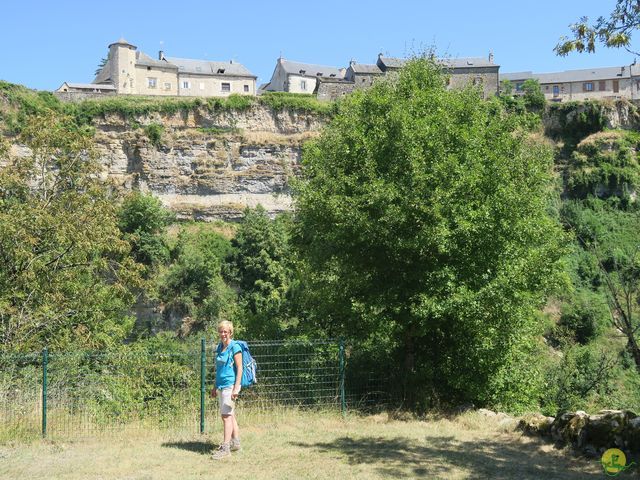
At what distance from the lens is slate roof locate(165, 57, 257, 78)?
52688 mm

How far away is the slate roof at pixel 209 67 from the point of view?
52688mm

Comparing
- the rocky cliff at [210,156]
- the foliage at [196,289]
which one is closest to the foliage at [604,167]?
the rocky cliff at [210,156]

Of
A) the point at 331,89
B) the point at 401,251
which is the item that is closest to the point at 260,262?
the point at 331,89

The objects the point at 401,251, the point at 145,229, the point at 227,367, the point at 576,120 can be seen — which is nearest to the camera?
the point at 227,367

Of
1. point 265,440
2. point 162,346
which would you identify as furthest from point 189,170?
point 265,440

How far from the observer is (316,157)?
42.7ft

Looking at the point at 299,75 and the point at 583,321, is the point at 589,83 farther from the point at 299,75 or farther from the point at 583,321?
the point at 583,321

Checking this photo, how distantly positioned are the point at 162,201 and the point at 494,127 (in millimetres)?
30673

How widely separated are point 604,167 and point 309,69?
2853cm

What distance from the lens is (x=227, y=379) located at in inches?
266

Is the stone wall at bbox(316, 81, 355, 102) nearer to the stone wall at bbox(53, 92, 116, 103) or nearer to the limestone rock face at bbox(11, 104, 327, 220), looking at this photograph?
the limestone rock face at bbox(11, 104, 327, 220)

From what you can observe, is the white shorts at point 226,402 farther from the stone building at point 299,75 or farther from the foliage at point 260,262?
the stone building at point 299,75

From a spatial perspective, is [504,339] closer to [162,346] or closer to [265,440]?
[265,440]

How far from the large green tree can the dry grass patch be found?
193cm
